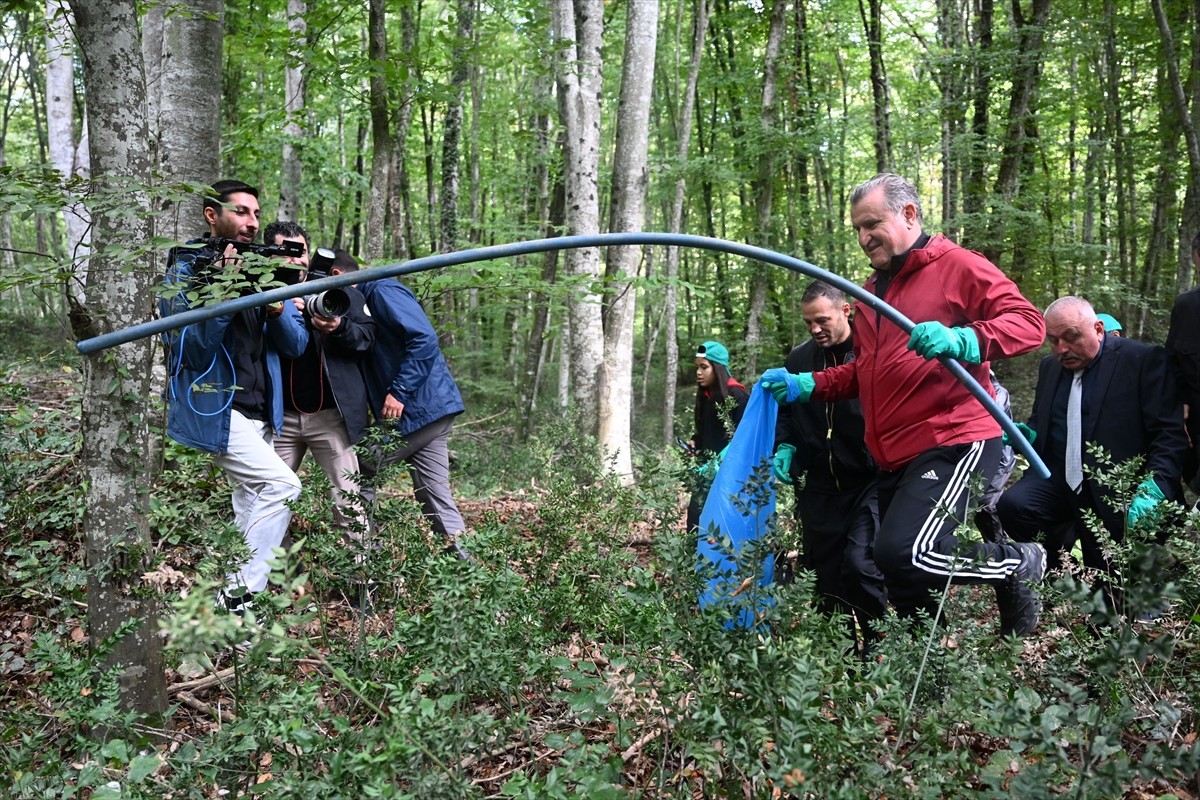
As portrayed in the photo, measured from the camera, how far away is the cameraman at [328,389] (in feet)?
16.3

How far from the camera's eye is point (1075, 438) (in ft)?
14.4

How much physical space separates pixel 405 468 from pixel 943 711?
2333 mm

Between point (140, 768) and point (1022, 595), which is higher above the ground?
point (140, 768)

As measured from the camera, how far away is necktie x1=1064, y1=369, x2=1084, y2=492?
14.3ft

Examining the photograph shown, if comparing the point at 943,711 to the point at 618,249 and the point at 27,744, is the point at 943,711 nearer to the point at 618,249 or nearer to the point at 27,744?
the point at 27,744

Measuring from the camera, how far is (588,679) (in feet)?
10.1

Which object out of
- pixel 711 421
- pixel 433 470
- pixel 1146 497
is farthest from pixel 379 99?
pixel 1146 497

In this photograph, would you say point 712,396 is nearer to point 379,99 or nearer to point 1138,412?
point 1138,412

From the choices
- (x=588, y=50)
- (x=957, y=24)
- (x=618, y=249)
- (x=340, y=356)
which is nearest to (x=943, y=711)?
(x=340, y=356)

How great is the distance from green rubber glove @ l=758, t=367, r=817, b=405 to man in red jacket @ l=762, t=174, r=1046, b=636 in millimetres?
342

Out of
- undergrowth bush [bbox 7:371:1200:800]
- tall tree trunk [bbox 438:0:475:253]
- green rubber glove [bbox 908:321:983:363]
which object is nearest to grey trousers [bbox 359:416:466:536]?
undergrowth bush [bbox 7:371:1200:800]

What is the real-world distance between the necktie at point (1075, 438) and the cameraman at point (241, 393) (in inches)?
162

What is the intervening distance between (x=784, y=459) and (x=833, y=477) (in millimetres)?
296

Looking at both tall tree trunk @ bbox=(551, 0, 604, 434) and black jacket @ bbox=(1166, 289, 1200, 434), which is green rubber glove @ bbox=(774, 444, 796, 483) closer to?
black jacket @ bbox=(1166, 289, 1200, 434)
